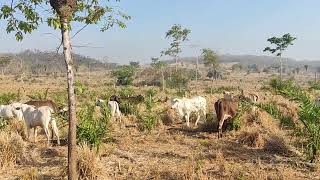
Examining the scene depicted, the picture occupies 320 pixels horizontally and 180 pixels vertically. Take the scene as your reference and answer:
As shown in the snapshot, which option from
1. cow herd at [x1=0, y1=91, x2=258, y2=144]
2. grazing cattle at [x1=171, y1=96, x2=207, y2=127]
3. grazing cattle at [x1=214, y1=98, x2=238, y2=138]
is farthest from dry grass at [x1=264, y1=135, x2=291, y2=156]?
grazing cattle at [x1=171, y1=96, x2=207, y2=127]

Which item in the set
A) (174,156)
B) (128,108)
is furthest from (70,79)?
(128,108)

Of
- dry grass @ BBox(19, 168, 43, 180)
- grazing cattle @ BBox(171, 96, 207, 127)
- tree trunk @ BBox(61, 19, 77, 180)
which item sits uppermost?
tree trunk @ BBox(61, 19, 77, 180)

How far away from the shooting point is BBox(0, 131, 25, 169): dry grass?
33.0 ft

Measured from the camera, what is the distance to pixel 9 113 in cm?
1633

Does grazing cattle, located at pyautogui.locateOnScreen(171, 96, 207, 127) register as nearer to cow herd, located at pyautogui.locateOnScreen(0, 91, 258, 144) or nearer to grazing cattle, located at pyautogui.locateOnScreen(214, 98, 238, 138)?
cow herd, located at pyautogui.locateOnScreen(0, 91, 258, 144)

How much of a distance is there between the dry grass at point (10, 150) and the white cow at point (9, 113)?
15.5 feet

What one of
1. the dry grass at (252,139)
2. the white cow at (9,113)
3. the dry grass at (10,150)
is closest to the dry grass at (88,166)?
the dry grass at (10,150)

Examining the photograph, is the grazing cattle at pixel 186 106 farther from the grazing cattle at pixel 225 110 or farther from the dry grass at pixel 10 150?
the dry grass at pixel 10 150

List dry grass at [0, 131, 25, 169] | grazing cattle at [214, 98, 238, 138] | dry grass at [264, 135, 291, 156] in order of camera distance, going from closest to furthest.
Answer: dry grass at [0, 131, 25, 169] → dry grass at [264, 135, 291, 156] → grazing cattle at [214, 98, 238, 138]

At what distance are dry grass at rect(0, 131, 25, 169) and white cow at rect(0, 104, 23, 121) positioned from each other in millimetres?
4716

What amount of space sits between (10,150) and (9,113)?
6.33 m

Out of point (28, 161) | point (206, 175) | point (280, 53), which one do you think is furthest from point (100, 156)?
point (280, 53)

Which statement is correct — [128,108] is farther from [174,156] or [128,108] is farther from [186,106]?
[174,156]

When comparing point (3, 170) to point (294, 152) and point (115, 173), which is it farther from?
point (294, 152)
